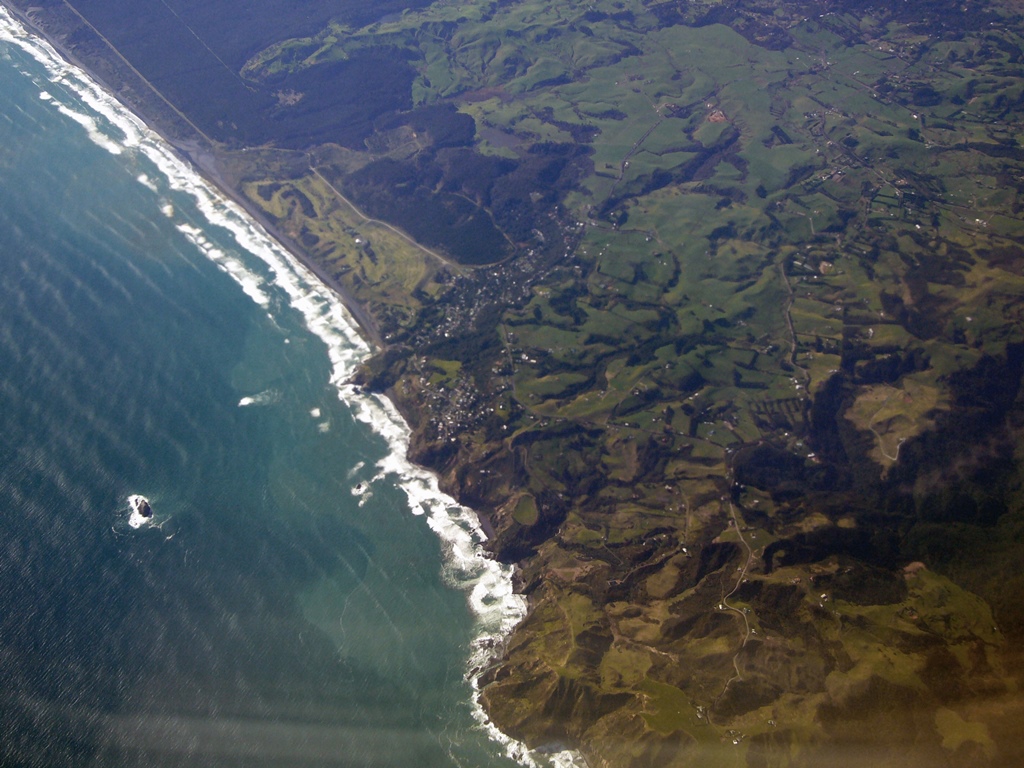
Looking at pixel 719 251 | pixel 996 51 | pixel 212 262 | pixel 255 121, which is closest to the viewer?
pixel 212 262

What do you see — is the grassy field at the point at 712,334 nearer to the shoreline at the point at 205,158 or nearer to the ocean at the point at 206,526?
the shoreline at the point at 205,158

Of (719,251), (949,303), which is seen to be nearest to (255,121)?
(719,251)

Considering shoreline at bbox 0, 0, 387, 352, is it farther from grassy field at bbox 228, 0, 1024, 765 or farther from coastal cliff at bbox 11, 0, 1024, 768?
grassy field at bbox 228, 0, 1024, 765

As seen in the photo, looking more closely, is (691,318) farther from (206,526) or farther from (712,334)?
(206,526)

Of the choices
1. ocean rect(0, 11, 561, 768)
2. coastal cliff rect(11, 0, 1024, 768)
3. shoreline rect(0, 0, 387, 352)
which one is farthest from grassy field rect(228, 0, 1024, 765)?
ocean rect(0, 11, 561, 768)

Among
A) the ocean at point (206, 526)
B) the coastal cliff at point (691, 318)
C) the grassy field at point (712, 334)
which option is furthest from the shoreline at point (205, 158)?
the grassy field at point (712, 334)

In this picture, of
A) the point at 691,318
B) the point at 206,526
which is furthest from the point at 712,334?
the point at 206,526

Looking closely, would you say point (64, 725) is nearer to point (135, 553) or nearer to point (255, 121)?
point (135, 553)
